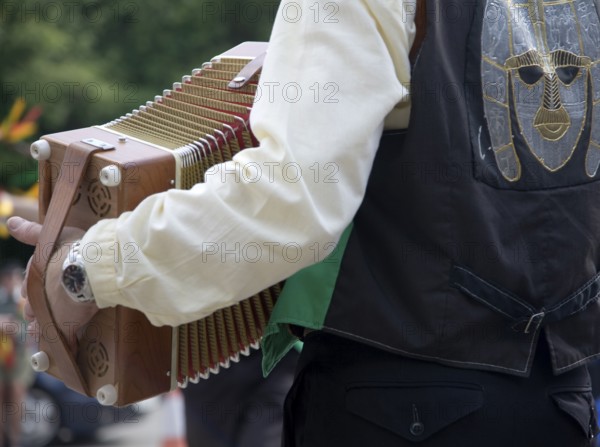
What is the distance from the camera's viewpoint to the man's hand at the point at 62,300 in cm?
208

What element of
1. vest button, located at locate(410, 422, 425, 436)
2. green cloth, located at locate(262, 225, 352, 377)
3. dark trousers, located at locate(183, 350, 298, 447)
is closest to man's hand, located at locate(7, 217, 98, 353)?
green cloth, located at locate(262, 225, 352, 377)

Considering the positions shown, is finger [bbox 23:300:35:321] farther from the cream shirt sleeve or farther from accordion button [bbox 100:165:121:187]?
the cream shirt sleeve

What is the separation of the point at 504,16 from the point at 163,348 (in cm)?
96

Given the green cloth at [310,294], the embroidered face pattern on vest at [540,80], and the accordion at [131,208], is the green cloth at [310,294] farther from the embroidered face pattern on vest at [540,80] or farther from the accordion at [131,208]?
the embroidered face pattern on vest at [540,80]

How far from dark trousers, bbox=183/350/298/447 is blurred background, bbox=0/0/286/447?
107 centimetres

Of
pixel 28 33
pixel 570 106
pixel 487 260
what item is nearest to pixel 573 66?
pixel 570 106

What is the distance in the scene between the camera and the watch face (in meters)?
1.97

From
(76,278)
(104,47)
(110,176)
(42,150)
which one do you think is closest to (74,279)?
(76,278)

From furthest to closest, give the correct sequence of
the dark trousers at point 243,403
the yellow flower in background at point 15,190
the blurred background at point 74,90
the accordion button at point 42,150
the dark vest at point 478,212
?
the blurred background at point 74,90 < the yellow flower in background at point 15,190 < the dark trousers at point 243,403 < the accordion button at point 42,150 < the dark vest at point 478,212

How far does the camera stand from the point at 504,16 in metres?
2.05

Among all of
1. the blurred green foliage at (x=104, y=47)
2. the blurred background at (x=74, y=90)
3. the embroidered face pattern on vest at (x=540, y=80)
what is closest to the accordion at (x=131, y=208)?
the embroidered face pattern on vest at (x=540, y=80)

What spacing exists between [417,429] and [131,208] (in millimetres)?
698

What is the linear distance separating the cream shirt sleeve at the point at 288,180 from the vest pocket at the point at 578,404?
57 centimetres

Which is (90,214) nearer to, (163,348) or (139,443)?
(163,348)
